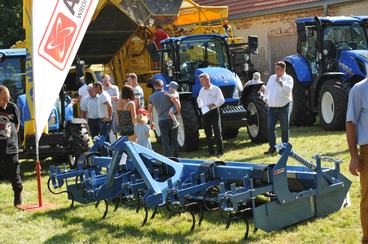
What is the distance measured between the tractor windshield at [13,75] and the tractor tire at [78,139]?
3.58ft

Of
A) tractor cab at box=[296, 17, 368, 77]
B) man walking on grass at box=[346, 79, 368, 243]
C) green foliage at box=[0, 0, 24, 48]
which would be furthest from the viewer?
green foliage at box=[0, 0, 24, 48]

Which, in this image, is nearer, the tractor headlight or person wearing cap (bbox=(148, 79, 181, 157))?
person wearing cap (bbox=(148, 79, 181, 157))

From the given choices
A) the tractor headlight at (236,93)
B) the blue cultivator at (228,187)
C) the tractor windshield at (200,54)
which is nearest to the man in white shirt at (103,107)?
the tractor windshield at (200,54)

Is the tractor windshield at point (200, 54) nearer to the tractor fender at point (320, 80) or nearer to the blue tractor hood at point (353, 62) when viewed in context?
the tractor fender at point (320, 80)

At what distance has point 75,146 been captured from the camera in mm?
10203

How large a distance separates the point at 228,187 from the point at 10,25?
963 inches

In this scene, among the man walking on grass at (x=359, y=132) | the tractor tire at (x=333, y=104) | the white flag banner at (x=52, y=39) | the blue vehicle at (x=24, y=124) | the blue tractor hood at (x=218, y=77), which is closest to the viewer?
the man walking on grass at (x=359, y=132)

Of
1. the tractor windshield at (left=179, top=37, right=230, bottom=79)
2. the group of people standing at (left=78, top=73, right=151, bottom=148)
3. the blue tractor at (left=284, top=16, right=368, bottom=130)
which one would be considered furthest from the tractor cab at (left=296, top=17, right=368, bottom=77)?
the group of people standing at (left=78, top=73, right=151, bottom=148)

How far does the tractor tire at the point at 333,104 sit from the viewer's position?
12508 millimetres

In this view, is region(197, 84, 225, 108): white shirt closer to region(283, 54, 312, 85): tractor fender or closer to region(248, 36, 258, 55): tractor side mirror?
region(248, 36, 258, 55): tractor side mirror

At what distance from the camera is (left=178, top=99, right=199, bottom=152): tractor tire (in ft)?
37.1

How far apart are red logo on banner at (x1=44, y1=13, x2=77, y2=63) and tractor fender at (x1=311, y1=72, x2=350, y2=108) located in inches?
293

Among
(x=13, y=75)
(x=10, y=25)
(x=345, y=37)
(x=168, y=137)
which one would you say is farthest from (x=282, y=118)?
(x=10, y=25)

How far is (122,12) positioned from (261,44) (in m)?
7.98
